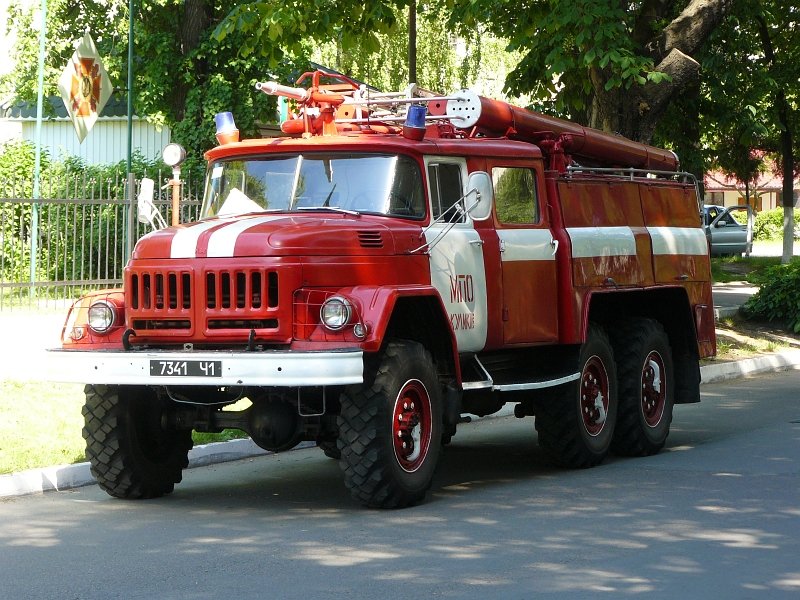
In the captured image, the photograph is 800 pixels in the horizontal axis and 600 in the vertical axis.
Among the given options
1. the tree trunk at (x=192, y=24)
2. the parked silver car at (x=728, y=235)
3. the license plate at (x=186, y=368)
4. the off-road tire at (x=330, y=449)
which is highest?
the tree trunk at (x=192, y=24)

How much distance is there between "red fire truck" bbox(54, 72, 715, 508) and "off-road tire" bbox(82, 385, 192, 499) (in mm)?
15

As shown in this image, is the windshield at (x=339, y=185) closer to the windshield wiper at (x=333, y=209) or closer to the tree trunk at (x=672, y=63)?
the windshield wiper at (x=333, y=209)

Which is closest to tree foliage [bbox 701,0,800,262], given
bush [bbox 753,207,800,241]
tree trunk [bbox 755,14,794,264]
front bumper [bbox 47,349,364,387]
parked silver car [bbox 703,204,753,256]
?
tree trunk [bbox 755,14,794,264]

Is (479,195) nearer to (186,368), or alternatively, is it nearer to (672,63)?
(186,368)

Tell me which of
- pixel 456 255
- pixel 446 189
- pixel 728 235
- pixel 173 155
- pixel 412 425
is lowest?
pixel 412 425

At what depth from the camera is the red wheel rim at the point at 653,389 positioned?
12.0 meters

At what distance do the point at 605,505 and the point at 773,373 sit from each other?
34.0 feet

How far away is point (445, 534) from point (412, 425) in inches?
44.8

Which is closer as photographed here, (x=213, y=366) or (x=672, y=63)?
(x=213, y=366)

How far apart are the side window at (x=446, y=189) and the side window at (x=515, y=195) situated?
427mm

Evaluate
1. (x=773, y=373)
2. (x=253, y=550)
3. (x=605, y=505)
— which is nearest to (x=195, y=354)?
(x=253, y=550)

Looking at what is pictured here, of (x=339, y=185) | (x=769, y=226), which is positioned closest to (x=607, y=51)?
(x=339, y=185)

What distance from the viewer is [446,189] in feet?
32.4

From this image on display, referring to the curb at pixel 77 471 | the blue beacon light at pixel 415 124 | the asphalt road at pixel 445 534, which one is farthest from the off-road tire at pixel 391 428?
the curb at pixel 77 471
